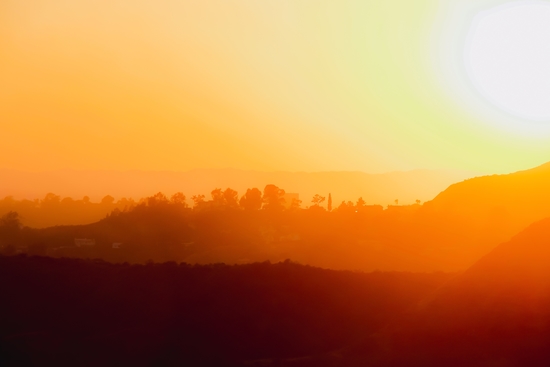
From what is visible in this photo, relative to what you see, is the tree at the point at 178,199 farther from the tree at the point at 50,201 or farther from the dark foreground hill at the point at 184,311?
the dark foreground hill at the point at 184,311

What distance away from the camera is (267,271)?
27.1m

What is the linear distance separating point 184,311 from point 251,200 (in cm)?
6570

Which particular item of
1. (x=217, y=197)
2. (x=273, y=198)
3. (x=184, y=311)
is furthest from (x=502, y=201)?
(x=184, y=311)

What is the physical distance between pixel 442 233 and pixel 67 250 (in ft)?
127

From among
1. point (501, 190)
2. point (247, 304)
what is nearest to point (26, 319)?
point (247, 304)

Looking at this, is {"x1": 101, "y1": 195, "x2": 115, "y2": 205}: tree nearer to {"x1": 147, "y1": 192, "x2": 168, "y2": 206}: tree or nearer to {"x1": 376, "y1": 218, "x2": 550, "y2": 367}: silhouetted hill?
{"x1": 147, "y1": 192, "x2": 168, "y2": 206}: tree

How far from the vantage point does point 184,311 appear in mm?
23406

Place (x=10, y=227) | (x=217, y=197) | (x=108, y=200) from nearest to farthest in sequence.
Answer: (x=10, y=227) < (x=217, y=197) < (x=108, y=200)

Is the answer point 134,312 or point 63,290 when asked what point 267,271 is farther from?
point 63,290

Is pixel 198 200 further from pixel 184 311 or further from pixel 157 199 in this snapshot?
pixel 184 311

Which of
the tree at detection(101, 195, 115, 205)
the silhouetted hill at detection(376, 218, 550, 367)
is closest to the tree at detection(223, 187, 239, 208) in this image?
the tree at detection(101, 195, 115, 205)

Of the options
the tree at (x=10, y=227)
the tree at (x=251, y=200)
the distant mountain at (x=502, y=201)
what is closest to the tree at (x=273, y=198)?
the tree at (x=251, y=200)

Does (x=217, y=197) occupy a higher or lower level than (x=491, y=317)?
higher

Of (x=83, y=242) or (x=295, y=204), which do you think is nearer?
(x=83, y=242)
